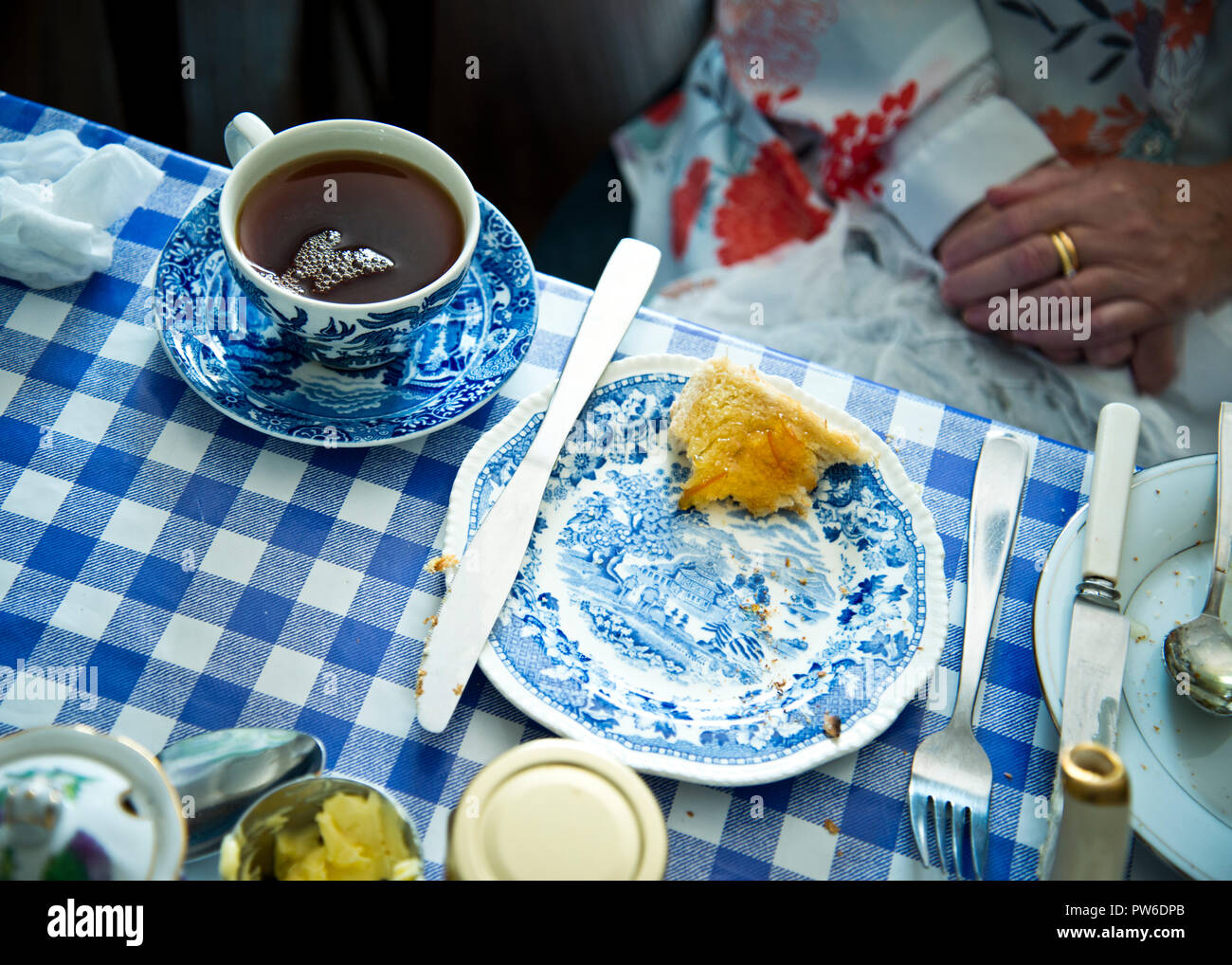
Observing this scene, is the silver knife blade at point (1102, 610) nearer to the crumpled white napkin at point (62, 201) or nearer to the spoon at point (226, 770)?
the spoon at point (226, 770)

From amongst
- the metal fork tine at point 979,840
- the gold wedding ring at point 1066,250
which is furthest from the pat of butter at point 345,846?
the gold wedding ring at point 1066,250

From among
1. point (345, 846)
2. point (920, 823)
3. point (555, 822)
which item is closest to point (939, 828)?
point (920, 823)

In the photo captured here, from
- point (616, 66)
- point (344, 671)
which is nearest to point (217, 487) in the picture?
point (344, 671)

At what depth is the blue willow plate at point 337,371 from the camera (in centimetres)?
91

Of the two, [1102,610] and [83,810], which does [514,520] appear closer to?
[83,810]

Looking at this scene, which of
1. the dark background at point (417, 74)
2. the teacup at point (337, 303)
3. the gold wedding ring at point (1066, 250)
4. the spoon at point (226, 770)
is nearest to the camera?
the spoon at point (226, 770)

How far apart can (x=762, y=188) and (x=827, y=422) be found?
27.3 inches

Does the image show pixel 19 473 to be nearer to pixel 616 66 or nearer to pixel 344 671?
pixel 344 671

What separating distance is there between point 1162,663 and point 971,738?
21 centimetres

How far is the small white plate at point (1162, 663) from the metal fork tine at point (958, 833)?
0.42ft

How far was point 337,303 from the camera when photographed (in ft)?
2.86

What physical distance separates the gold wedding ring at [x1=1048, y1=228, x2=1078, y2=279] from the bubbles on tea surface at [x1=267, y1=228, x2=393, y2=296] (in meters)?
0.97

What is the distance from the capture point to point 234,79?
1.87m
